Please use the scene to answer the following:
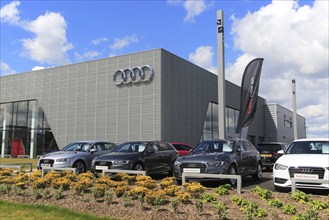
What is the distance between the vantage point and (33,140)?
33031 mm

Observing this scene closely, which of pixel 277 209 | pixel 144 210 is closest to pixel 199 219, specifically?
pixel 144 210

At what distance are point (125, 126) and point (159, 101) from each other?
3564mm

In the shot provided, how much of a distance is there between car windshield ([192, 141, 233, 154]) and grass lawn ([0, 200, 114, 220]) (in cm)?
543

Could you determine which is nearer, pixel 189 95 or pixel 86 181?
pixel 86 181

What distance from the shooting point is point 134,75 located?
27.4 metres

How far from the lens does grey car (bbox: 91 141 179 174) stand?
1203 cm

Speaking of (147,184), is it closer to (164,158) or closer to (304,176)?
(304,176)

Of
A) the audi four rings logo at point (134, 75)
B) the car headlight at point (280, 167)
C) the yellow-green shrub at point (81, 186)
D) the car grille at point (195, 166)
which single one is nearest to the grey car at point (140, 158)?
the car grille at point (195, 166)

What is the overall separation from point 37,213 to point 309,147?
295 inches

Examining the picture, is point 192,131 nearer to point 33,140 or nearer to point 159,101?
point 159,101

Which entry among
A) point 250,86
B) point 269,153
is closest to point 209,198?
point 250,86

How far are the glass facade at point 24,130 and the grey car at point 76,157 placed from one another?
684 inches

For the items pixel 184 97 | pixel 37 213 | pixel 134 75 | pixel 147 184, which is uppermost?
pixel 134 75

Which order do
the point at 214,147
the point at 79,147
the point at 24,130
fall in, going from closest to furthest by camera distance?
the point at 214,147, the point at 79,147, the point at 24,130
